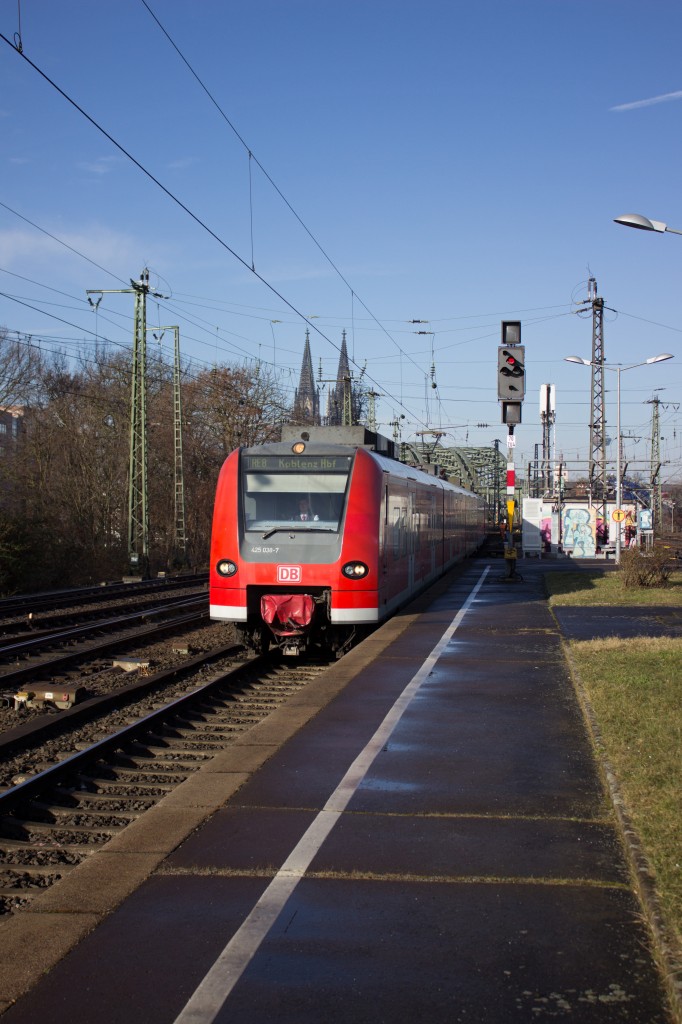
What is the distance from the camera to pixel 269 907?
4.37m

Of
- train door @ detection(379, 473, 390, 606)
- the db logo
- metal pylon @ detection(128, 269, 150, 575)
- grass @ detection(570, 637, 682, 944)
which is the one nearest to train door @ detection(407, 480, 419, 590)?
train door @ detection(379, 473, 390, 606)

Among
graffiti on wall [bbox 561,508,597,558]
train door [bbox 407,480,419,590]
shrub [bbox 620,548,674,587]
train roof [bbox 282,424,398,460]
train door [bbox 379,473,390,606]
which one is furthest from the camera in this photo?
graffiti on wall [bbox 561,508,597,558]

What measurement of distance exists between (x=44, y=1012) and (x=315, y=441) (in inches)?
432

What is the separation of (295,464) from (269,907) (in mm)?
9606

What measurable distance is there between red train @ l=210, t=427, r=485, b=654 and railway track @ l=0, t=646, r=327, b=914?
1116 mm

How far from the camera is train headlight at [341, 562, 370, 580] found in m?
13.1

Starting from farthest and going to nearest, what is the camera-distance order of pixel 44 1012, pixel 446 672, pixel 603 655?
pixel 603 655 < pixel 446 672 < pixel 44 1012

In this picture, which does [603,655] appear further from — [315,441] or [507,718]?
[315,441]

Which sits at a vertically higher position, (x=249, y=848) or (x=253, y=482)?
(x=253, y=482)

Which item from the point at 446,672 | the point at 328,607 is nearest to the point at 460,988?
the point at 446,672

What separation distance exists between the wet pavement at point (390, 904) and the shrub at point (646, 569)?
48.4 feet

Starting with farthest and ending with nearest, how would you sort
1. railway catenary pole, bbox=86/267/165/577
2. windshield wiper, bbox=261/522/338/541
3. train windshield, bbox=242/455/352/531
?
railway catenary pole, bbox=86/267/165/577 < train windshield, bbox=242/455/352/531 < windshield wiper, bbox=261/522/338/541

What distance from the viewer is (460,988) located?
11.9 feet

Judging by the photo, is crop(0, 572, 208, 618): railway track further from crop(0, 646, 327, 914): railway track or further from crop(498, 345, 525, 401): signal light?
crop(498, 345, 525, 401): signal light
